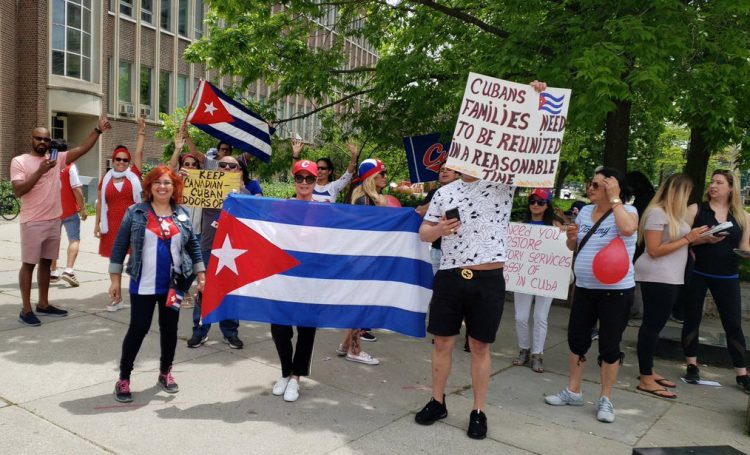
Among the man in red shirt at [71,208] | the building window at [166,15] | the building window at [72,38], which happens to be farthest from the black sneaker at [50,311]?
the building window at [166,15]

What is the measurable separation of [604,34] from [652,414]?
366 cm

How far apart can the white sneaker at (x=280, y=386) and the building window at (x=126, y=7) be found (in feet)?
97.0

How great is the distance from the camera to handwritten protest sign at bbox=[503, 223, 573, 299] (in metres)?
6.00

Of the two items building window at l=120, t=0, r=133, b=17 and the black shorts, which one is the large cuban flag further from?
building window at l=120, t=0, r=133, b=17

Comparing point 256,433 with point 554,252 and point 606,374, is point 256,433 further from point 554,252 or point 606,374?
point 554,252

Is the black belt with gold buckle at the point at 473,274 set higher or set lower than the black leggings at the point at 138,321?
higher

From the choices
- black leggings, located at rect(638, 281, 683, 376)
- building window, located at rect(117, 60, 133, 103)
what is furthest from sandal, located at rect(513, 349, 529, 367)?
building window, located at rect(117, 60, 133, 103)

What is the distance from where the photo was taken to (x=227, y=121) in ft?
27.5

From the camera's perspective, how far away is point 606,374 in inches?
186

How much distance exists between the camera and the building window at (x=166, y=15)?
107 feet

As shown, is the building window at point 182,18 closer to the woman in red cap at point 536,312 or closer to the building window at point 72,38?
the building window at point 72,38

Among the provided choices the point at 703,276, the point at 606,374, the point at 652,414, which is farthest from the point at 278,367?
the point at 703,276

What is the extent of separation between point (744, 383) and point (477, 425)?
2.99 metres

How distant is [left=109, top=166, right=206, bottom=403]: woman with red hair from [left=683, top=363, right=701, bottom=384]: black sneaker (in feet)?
14.9
